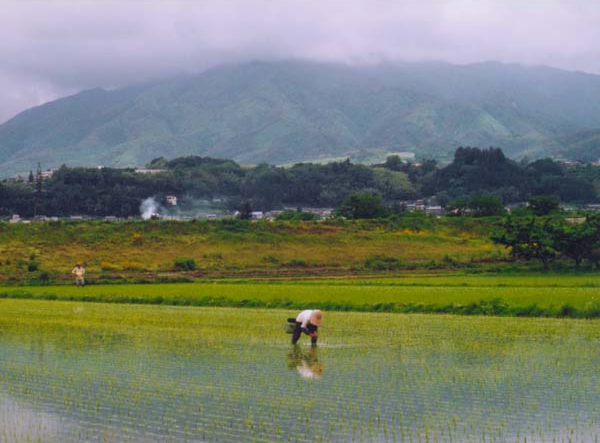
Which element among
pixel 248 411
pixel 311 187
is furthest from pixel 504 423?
pixel 311 187

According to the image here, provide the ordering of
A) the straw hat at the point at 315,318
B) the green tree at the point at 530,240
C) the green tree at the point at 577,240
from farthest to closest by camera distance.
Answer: the green tree at the point at 530,240
the green tree at the point at 577,240
the straw hat at the point at 315,318

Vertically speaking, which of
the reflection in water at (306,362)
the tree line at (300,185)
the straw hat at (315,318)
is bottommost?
the reflection in water at (306,362)

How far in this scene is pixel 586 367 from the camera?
53.8 feet

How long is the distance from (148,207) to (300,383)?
4105 inches

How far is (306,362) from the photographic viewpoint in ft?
57.9

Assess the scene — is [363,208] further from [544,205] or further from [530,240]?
[530,240]

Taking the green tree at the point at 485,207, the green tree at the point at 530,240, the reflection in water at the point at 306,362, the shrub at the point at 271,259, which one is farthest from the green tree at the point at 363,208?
the reflection in water at the point at 306,362

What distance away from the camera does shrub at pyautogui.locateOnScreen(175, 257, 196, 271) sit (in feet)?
166

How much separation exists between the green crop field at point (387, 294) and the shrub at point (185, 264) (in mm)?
7955

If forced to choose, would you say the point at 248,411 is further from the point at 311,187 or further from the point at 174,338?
the point at 311,187

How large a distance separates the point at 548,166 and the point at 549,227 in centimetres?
9555

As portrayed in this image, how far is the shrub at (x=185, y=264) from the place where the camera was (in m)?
50.5

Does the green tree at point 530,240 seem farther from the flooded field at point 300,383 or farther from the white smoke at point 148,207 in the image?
the white smoke at point 148,207

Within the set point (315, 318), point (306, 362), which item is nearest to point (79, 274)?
point (315, 318)
